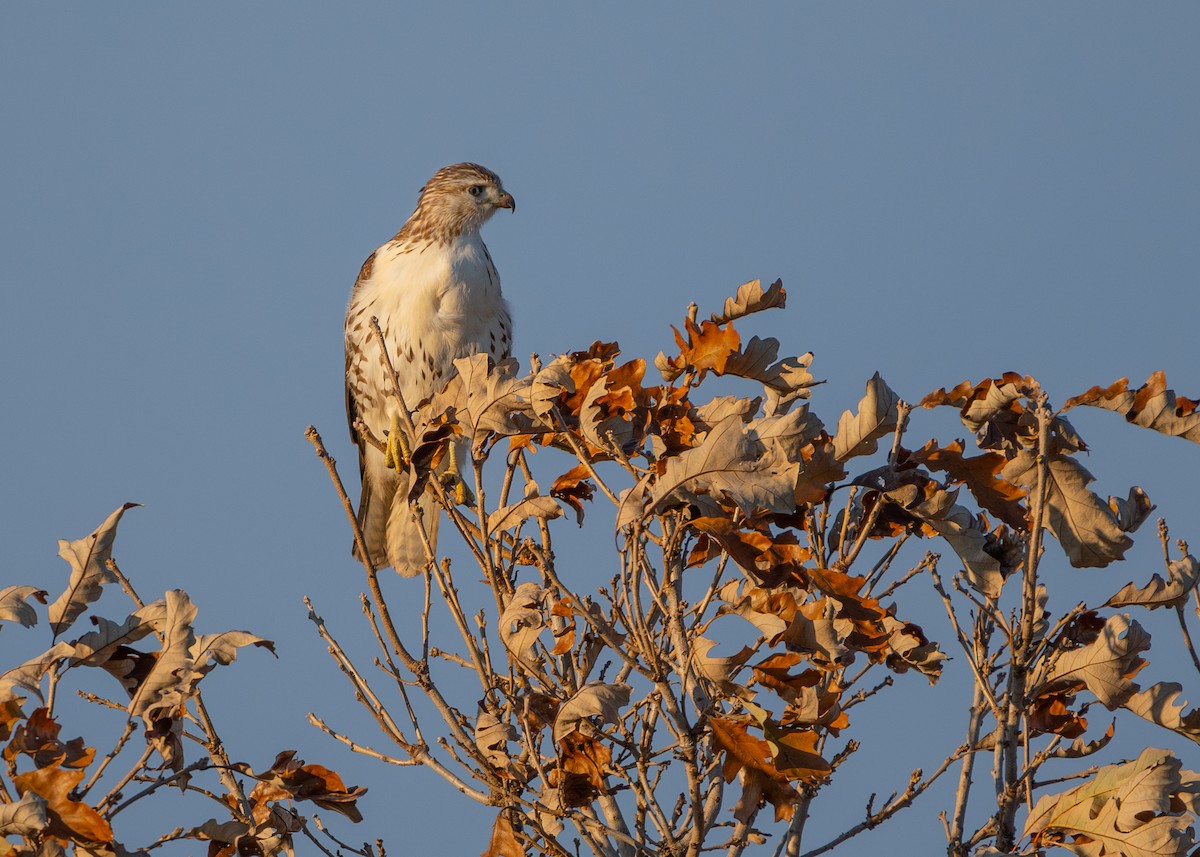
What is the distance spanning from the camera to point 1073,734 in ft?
8.00

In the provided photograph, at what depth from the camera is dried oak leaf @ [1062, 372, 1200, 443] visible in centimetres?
215

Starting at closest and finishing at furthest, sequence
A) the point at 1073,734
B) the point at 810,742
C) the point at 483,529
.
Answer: the point at 810,742 < the point at 1073,734 < the point at 483,529

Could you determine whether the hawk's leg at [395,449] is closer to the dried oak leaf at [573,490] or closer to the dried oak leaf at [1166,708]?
the dried oak leaf at [573,490]

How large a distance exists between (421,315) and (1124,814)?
13.4 feet

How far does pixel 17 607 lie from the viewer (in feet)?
7.11

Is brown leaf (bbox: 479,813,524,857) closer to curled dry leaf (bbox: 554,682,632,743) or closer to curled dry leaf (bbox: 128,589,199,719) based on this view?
curled dry leaf (bbox: 554,682,632,743)

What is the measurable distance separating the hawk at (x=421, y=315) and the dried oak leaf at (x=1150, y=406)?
3.57 meters

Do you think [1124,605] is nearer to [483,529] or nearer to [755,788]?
[755,788]

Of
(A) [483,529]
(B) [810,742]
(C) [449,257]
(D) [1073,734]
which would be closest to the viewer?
(B) [810,742]

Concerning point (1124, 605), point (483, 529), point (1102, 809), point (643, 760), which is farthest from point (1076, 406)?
point (483, 529)

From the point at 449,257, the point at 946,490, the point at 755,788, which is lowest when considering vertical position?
the point at 755,788

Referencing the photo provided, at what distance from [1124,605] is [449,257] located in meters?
4.05

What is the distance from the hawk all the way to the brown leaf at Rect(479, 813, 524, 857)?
9.50 feet

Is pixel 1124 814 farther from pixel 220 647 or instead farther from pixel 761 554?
pixel 220 647
